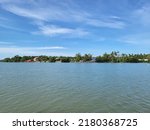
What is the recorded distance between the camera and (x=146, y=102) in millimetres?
15039

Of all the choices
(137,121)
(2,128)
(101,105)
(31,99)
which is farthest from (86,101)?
(2,128)

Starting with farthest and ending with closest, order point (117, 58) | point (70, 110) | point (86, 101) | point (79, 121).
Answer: point (117, 58) < point (86, 101) < point (70, 110) < point (79, 121)

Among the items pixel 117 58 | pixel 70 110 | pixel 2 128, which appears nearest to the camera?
pixel 2 128

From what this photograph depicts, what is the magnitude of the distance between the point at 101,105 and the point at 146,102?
2768 mm

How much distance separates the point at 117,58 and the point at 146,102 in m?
116

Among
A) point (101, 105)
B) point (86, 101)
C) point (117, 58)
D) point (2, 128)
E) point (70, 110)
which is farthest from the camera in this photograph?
point (117, 58)

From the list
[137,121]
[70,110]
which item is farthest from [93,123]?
[70,110]

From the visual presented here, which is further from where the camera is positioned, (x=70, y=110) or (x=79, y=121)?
(x=70, y=110)

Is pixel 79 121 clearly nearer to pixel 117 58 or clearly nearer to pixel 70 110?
pixel 70 110

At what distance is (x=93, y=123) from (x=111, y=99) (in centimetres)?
854

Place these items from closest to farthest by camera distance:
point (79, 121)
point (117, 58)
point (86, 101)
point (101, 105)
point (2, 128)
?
point (2, 128) < point (79, 121) < point (101, 105) < point (86, 101) < point (117, 58)

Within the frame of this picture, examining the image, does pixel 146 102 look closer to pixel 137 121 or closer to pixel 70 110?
pixel 70 110

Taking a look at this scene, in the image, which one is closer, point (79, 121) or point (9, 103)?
point (79, 121)

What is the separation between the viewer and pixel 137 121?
8.14m
